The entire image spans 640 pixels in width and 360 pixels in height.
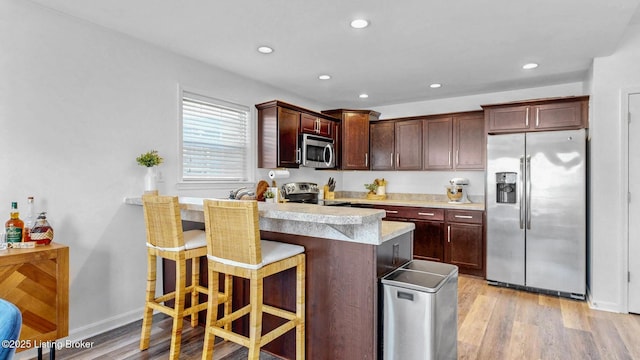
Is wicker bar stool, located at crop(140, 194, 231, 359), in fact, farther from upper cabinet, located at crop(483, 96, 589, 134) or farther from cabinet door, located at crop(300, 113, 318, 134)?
upper cabinet, located at crop(483, 96, 589, 134)

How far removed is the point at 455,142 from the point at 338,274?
11.2 feet

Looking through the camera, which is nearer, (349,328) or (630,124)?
(349,328)

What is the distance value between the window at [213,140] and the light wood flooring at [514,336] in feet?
4.98

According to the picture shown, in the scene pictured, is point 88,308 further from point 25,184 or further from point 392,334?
point 392,334

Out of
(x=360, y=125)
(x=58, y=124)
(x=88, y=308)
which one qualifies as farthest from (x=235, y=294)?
(x=360, y=125)

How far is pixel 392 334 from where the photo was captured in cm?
194

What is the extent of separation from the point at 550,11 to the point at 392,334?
2.51 m

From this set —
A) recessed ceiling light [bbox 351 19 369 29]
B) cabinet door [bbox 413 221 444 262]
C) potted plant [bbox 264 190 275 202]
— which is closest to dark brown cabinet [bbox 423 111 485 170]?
cabinet door [bbox 413 221 444 262]

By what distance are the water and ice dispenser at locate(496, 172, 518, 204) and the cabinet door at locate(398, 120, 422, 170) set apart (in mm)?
1240

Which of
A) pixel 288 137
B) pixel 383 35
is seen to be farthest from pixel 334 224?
pixel 288 137

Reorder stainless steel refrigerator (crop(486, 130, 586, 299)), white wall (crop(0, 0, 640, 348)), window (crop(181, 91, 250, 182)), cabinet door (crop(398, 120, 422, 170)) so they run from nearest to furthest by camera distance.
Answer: white wall (crop(0, 0, 640, 348))
window (crop(181, 91, 250, 182))
stainless steel refrigerator (crop(486, 130, 586, 299))
cabinet door (crop(398, 120, 422, 170))

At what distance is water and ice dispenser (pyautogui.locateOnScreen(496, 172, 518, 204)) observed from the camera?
3.90 meters

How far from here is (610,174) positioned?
3264 millimetres

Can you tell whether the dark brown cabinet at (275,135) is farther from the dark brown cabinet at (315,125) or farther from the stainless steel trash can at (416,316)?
the stainless steel trash can at (416,316)
